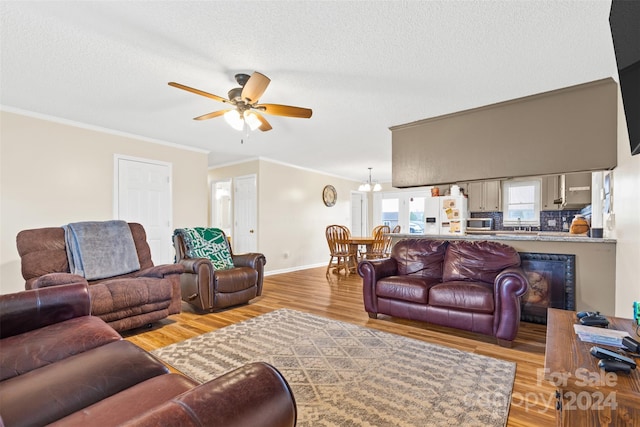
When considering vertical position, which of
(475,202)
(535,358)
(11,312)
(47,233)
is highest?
(475,202)

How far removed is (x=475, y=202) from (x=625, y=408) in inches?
239

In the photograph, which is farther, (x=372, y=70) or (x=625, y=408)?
(x=372, y=70)

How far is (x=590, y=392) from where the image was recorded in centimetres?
94

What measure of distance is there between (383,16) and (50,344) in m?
2.55

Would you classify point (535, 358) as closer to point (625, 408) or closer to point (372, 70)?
point (625, 408)

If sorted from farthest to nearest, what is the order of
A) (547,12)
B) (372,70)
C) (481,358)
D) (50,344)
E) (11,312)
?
(372,70), (481,358), (547,12), (11,312), (50,344)

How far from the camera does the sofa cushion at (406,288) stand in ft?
9.72

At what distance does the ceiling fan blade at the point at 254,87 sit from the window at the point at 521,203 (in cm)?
572

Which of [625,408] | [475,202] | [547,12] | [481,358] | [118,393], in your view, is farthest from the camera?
[475,202]

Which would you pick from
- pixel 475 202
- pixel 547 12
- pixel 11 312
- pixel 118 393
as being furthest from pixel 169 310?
pixel 475 202

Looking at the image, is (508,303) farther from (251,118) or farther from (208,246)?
(208,246)

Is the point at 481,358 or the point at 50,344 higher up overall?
the point at 50,344

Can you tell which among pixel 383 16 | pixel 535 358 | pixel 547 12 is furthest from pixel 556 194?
pixel 383 16

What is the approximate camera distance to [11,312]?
1.53 meters
